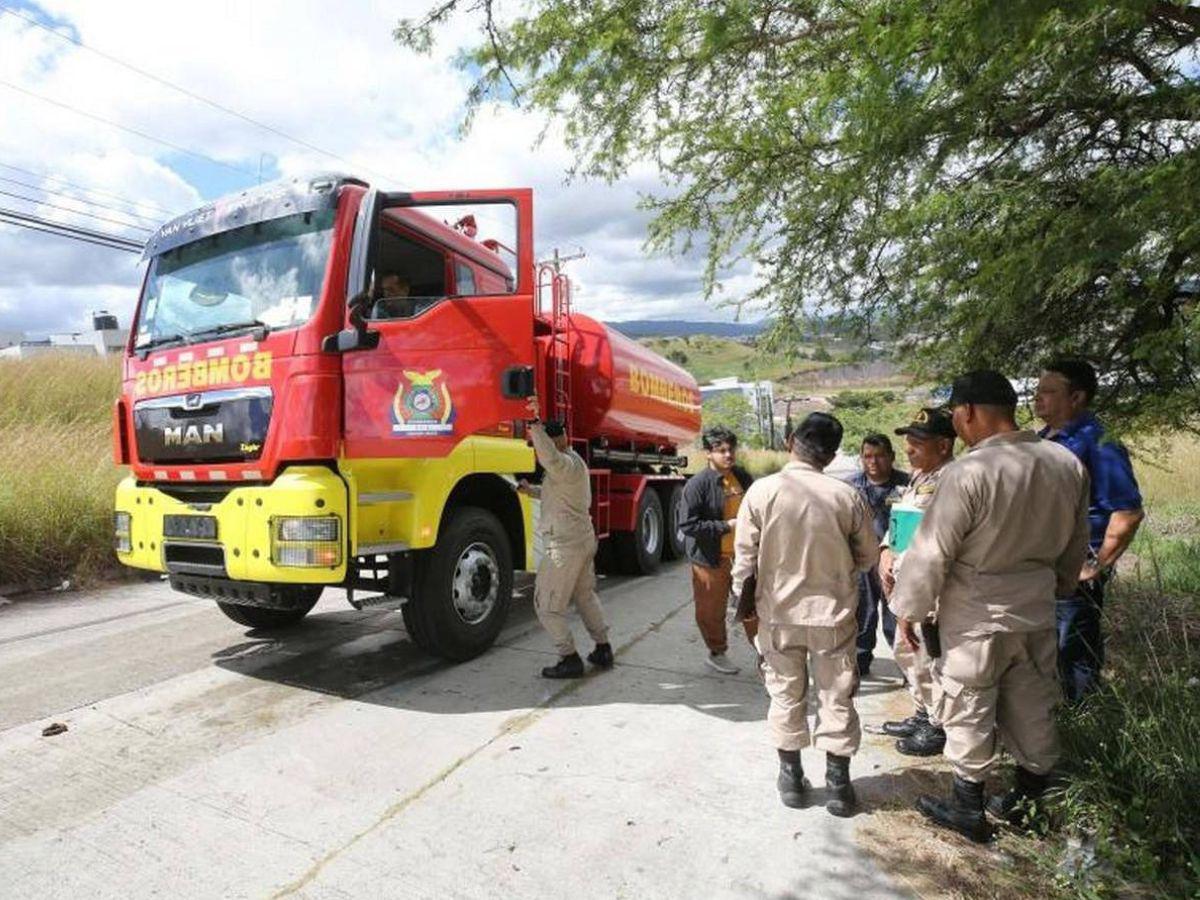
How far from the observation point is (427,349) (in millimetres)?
4180

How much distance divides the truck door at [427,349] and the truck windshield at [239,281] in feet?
0.97

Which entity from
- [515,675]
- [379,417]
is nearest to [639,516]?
[515,675]

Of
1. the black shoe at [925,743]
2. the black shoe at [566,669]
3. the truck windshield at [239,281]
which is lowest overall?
the black shoe at [925,743]

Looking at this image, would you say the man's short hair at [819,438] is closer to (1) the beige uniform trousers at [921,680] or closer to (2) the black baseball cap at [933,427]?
(2) the black baseball cap at [933,427]

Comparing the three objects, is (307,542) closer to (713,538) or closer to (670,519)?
(713,538)

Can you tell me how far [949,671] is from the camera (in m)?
2.61

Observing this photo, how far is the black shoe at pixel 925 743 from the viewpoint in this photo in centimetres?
332

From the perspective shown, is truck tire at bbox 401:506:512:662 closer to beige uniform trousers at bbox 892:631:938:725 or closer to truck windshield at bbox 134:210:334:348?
truck windshield at bbox 134:210:334:348

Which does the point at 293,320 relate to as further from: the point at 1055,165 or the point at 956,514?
the point at 1055,165

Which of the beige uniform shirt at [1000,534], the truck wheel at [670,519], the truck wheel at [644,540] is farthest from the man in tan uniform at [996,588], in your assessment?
the truck wheel at [670,519]

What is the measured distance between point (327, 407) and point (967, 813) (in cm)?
338

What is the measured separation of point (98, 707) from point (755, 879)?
3479 mm

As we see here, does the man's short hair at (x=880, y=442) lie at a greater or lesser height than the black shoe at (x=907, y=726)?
greater

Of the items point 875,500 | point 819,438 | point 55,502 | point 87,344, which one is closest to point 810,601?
point 819,438
